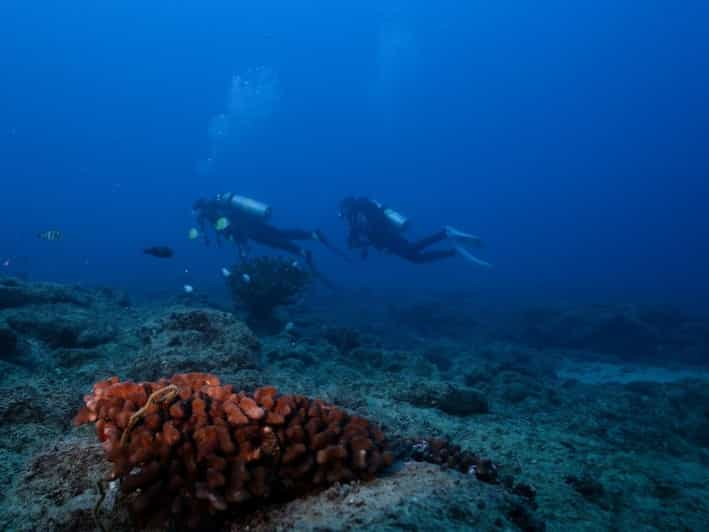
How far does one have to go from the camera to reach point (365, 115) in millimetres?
183625

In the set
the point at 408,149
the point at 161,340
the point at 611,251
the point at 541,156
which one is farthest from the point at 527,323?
the point at 541,156

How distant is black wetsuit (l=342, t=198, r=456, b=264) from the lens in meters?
14.9

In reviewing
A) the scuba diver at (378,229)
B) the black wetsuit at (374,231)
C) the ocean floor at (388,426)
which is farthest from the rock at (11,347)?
the black wetsuit at (374,231)

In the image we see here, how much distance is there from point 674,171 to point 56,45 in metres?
247

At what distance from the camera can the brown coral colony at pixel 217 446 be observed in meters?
2.13

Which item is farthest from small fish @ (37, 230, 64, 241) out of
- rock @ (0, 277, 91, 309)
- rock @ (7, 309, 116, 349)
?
rock @ (7, 309, 116, 349)

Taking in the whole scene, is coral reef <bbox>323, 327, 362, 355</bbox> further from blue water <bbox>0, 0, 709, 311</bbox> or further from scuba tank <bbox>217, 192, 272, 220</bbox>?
blue water <bbox>0, 0, 709, 311</bbox>

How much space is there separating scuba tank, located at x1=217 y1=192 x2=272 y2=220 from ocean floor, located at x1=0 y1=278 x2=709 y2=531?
4.94 m

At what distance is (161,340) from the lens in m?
5.52

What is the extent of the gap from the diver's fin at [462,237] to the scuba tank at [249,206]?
7101 mm

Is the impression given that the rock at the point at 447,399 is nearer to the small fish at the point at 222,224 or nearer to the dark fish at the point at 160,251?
the dark fish at the point at 160,251

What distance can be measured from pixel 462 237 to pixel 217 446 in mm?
14974

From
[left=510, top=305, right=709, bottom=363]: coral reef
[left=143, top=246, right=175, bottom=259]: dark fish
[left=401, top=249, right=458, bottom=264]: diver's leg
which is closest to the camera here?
[left=143, top=246, right=175, bottom=259]: dark fish

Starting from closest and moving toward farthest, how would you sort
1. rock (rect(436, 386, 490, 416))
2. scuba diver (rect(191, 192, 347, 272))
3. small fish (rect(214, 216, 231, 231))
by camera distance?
rock (rect(436, 386, 490, 416)), small fish (rect(214, 216, 231, 231)), scuba diver (rect(191, 192, 347, 272))
